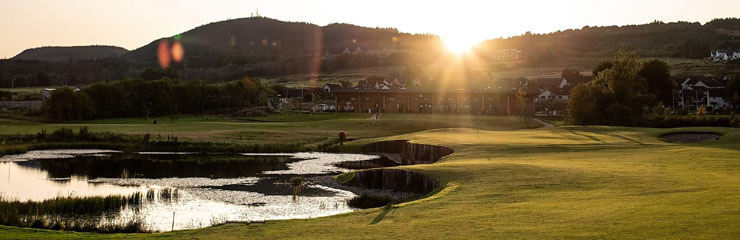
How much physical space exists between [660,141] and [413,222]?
34176mm

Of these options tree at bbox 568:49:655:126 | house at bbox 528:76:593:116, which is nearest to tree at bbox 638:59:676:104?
house at bbox 528:76:593:116

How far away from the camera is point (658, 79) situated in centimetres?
10094

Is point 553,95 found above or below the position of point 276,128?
above

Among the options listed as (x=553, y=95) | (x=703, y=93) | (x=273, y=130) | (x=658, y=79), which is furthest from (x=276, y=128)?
(x=703, y=93)

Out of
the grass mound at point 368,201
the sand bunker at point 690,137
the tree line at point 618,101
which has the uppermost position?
the tree line at point 618,101

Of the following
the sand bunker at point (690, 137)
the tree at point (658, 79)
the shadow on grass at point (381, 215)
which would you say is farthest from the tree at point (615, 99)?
the shadow on grass at point (381, 215)

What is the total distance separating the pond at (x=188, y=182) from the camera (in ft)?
84.6

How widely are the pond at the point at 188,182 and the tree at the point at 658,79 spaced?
62.1 m

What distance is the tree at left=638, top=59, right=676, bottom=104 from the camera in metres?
99.3

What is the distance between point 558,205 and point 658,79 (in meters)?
89.8

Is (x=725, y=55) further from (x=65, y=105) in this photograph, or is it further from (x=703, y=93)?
(x=65, y=105)

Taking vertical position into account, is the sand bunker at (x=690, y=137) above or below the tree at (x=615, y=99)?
below

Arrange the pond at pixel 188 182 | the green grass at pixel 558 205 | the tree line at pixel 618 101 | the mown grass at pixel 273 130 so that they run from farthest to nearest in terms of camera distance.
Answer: the tree line at pixel 618 101
the mown grass at pixel 273 130
the pond at pixel 188 182
the green grass at pixel 558 205

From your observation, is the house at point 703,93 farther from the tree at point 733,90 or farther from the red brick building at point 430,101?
the red brick building at point 430,101
